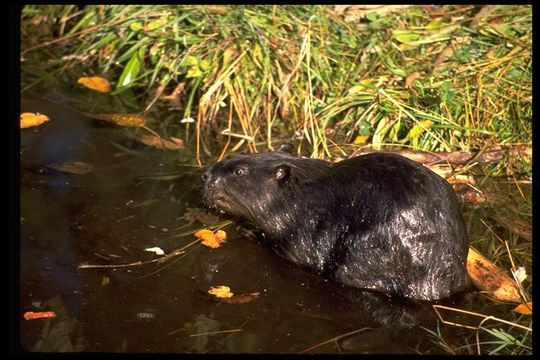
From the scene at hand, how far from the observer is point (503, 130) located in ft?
26.4

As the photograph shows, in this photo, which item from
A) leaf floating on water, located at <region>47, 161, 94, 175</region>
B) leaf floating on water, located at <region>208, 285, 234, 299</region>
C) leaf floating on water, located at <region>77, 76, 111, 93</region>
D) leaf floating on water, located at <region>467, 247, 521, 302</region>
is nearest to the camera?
leaf floating on water, located at <region>208, 285, 234, 299</region>

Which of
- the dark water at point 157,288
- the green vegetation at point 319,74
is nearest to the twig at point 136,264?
the dark water at point 157,288

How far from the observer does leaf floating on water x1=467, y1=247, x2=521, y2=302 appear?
593cm

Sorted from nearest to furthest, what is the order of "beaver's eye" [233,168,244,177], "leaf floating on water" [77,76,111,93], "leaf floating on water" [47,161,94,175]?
"beaver's eye" [233,168,244,177] → "leaf floating on water" [47,161,94,175] → "leaf floating on water" [77,76,111,93]

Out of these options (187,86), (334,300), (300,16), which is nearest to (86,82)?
(187,86)

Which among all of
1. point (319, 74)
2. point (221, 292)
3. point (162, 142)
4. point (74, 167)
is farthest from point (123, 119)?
point (221, 292)

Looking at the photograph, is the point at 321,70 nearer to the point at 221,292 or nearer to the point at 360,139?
the point at 360,139

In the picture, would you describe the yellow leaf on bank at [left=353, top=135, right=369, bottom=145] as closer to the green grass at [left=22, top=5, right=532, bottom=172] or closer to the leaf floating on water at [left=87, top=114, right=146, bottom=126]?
the green grass at [left=22, top=5, right=532, bottom=172]

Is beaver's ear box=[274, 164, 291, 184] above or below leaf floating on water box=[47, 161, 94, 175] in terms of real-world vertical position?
above

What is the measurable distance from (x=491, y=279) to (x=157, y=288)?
231 cm

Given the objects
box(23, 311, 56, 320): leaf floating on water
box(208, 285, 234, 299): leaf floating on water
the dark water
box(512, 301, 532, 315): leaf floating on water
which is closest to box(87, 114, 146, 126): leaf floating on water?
the dark water

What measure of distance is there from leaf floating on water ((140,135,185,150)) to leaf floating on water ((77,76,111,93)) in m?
1.13

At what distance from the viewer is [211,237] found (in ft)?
21.4
